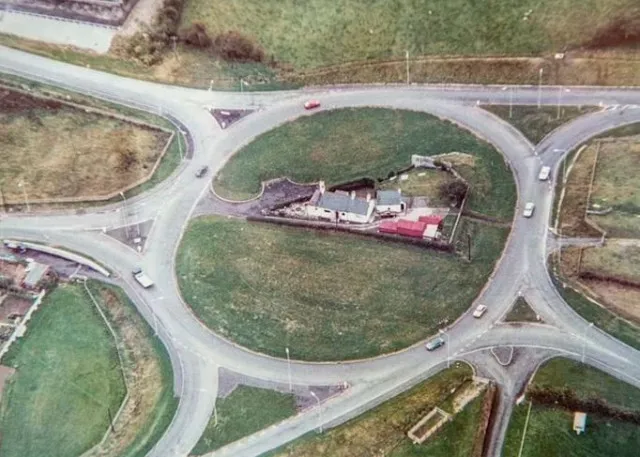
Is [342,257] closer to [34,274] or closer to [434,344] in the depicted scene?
[434,344]

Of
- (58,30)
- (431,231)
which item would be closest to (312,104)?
(431,231)

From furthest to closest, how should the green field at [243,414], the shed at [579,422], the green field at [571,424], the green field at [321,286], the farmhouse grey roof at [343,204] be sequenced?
the farmhouse grey roof at [343,204], the green field at [321,286], the green field at [243,414], the shed at [579,422], the green field at [571,424]

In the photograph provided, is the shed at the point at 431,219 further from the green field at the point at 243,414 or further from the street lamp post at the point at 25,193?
the street lamp post at the point at 25,193

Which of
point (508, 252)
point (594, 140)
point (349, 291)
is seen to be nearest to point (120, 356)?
point (349, 291)

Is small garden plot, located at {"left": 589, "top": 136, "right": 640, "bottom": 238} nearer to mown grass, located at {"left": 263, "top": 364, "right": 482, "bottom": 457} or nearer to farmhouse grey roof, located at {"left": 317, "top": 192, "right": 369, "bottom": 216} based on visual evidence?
farmhouse grey roof, located at {"left": 317, "top": 192, "right": 369, "bottom": 216}

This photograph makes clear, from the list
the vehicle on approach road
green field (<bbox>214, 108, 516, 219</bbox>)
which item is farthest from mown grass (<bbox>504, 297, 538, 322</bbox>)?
the vehicle on approach road

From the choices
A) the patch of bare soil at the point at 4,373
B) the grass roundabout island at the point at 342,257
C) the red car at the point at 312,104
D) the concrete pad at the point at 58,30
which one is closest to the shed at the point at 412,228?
the grass roundabout island at the point at 342,257
